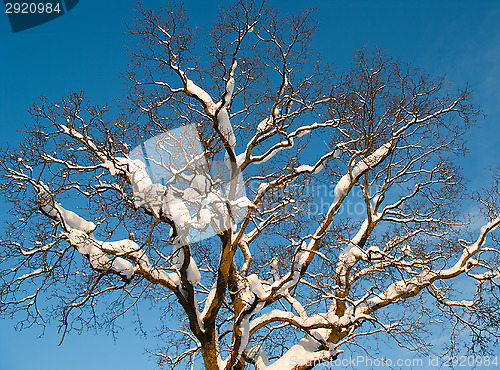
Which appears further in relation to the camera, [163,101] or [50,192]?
[163,101]

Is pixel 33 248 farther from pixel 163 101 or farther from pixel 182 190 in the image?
pixel 163 101

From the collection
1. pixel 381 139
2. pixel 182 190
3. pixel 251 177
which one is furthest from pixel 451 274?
pixel 182 190

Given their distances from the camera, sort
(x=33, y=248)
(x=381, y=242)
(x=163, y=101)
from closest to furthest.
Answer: (x=33, y=248)
(x=163, y=101)
(x=381, y=242)

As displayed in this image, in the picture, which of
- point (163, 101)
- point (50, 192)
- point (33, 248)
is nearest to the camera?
point (50, 192)

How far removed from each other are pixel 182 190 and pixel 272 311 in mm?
3758

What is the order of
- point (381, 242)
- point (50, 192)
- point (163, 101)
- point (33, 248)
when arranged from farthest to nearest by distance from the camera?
point (381, 242) < point (163, 101) < point (33, 248) < point (50, 192)

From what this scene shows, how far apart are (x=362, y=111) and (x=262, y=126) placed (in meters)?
2.69

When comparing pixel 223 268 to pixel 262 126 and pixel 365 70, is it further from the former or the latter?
pixel 365 70

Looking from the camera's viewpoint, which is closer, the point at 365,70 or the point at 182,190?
the point at 182,190

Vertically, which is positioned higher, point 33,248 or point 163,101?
point 163,101

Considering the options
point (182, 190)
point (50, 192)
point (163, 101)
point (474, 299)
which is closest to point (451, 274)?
point (474, 299)

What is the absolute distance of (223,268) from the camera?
971 centimetres

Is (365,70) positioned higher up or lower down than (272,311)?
higher up

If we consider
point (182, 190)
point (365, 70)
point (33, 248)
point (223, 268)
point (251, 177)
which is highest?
point (365, 70)
